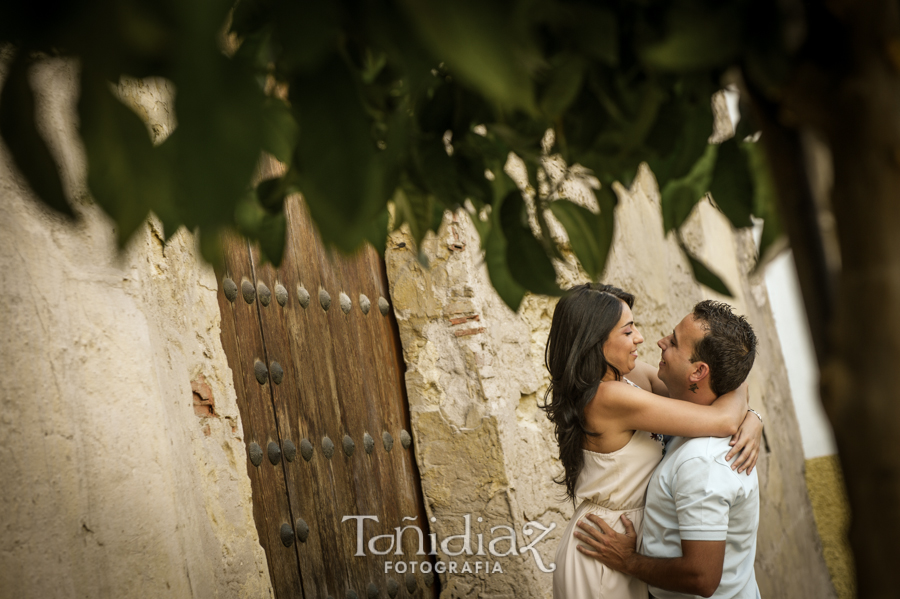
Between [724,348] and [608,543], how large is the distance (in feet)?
2.07

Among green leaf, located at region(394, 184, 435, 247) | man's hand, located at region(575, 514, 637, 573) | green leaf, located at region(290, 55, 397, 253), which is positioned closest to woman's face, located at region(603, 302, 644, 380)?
man's hand, located at region(575, 514, 637, 573)

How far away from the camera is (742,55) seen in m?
0.48

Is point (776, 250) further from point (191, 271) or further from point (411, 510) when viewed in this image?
point (411, 510)

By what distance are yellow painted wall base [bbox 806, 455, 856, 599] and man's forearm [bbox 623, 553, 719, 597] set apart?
3962 millimetres

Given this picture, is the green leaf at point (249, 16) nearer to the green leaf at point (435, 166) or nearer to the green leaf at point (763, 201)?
the green leaf at point (435, 166)

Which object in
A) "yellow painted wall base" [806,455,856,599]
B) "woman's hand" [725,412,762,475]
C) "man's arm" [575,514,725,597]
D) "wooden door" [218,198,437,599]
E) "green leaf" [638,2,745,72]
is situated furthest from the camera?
"yellow painted wall base" [806,455,856,599]

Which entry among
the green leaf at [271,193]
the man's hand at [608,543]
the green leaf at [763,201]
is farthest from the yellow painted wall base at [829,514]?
the green leaf at [271,193]

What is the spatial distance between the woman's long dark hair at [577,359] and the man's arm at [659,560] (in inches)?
6.8

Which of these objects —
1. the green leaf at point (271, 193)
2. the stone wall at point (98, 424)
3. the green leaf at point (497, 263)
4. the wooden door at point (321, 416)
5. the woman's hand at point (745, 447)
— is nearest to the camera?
the green leaf at point (271, 193)

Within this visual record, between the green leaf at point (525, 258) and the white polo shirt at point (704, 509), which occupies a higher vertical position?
the green leaf at point (525, 258)

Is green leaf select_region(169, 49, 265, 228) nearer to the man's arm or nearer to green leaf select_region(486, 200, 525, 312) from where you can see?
green leaf select_region(486, 200, 525, 312)

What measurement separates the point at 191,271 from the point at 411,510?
4.23 feet

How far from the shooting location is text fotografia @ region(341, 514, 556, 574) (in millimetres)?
2625

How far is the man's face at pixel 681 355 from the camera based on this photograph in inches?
83.7
